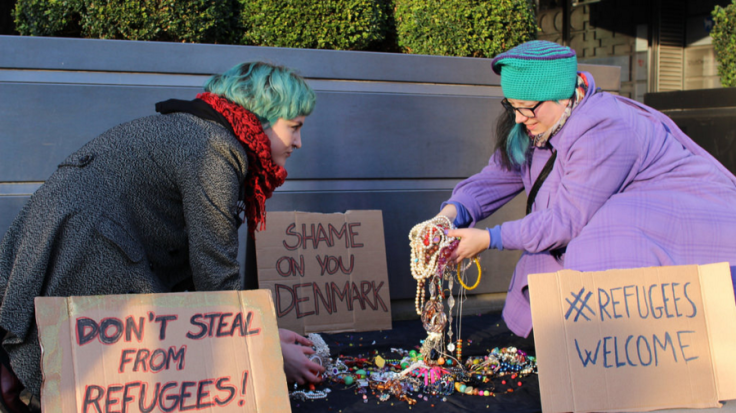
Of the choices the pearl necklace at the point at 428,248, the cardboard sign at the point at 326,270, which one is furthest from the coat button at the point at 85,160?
the cardboard sign at the point at 326,270

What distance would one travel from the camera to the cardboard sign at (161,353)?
170cm

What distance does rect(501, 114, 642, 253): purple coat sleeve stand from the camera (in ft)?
7.72

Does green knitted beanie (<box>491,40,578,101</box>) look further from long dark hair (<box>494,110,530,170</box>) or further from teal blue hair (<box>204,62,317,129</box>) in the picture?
teal blue hair (<box>204,62,317,129</box>)

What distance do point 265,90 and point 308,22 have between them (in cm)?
191

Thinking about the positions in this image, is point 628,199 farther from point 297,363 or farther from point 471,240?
point 297,363

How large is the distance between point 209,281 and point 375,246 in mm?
1527

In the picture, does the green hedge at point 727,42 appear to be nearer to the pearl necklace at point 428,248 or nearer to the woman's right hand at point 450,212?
the woman's right hand at point 450,212

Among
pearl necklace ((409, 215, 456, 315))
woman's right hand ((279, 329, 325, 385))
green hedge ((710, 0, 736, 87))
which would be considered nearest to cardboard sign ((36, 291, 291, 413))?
woman's right hand ((279, 329, 325, 385))

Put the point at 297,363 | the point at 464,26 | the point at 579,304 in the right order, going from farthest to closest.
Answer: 1. the point at 464,26
2. the point at 297,363
3. the point at 579,304

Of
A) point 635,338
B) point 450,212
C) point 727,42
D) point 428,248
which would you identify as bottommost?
point 635,338

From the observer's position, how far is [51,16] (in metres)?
3.69

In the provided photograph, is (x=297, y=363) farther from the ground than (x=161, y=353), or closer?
closer

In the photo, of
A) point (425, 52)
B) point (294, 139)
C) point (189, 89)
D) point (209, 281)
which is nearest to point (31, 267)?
point (209, 281)

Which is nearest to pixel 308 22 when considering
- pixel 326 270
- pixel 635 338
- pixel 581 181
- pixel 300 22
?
pixel 300 22
